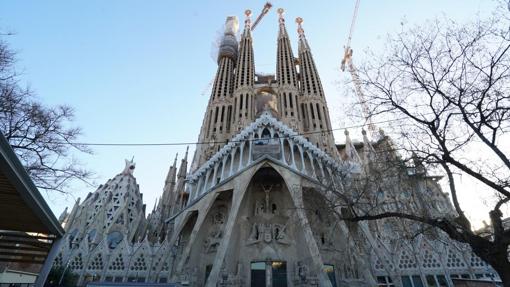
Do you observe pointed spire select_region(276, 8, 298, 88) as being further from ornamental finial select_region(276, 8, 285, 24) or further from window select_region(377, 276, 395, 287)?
window select_region(377, 276, 395, 287)

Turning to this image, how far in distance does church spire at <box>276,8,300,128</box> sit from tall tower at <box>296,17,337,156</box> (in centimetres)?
166

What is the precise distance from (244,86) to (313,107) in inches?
447

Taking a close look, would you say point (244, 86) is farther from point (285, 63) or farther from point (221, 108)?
point (285, 63)

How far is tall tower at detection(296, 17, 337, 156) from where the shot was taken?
3222 cm

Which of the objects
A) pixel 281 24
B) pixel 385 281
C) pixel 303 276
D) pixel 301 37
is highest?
pixel 281 24

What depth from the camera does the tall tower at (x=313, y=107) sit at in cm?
3222

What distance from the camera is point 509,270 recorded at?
607 cm

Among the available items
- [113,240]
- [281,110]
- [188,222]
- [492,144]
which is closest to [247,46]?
[281,110]

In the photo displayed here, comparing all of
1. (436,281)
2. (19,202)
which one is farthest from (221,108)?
(19,202)

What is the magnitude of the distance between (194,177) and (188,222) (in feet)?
15.2

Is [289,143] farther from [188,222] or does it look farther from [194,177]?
[188,222]

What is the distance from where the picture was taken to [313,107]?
36.2 m

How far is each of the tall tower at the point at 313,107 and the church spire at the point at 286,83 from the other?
5.46 ft

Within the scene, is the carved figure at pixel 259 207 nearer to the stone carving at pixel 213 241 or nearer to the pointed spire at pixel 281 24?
the stone carving at pixel 213 241
